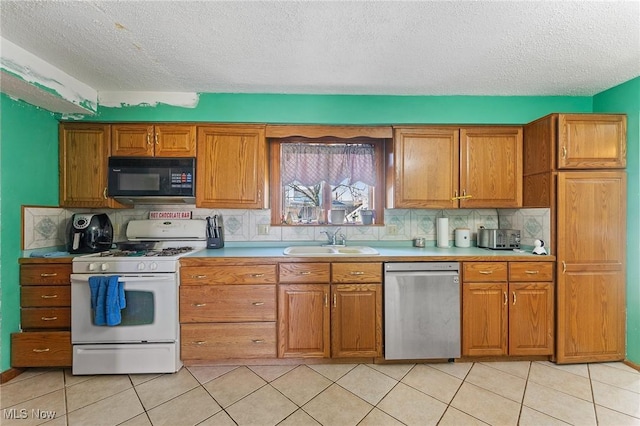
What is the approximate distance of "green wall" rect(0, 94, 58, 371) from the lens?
1.90 metres

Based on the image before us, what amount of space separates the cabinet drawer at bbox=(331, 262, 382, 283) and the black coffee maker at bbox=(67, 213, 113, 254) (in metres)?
2.08

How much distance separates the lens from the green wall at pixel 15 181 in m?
1.90

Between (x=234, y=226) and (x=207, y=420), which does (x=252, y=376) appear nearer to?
(x=207, y=420)

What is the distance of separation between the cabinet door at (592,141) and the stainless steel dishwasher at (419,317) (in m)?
1.42

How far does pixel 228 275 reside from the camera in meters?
2.07

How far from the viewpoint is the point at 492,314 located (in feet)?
6.89

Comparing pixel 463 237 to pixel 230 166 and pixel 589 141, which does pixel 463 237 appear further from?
pixel 230 166

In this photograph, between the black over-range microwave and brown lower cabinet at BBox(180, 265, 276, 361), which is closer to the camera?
brown lower cabinet at BBox(180, 265, 276, 361)

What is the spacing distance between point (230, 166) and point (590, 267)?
315 centimetres

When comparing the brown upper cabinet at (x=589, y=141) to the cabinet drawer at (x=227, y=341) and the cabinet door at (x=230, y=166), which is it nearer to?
the cabinet door at (x=230, y=166)

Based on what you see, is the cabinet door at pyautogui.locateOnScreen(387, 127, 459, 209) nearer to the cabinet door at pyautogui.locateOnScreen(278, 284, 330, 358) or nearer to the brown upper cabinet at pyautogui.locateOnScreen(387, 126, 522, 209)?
the brown upper cabinet at pyautogui.locateOnScreen(387, 126, 522, 209)

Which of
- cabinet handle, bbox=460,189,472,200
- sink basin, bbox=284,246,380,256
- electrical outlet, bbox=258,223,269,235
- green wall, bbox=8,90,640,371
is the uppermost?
green wall, bbox=8,90,640,371

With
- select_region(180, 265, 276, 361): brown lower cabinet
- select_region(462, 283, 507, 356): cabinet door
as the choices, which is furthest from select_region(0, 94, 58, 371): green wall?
select_region(462, 283, 507, 356): cabinet door

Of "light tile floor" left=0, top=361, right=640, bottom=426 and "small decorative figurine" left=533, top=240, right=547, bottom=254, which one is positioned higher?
"small decorative figurine" left=533, top=240, right=547, bottom=254
